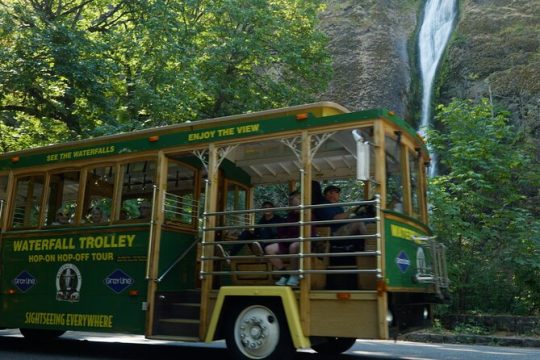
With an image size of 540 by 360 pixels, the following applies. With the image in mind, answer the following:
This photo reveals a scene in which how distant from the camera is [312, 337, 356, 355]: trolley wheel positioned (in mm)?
8477

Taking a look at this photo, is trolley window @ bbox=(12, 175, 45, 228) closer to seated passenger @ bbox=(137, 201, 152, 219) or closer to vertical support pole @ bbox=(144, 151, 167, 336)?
seated passenger @ bbox=(137, 201, 152, 219)

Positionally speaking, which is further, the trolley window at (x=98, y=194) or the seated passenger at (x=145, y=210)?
the trolley window at (x=98, y=194)

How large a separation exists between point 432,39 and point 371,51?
13.1 ft

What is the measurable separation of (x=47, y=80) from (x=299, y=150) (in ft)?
34.0

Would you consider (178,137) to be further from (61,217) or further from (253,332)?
(253,332)

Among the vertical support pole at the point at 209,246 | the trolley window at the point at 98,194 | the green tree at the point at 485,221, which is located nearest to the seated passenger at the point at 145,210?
the trolley window at the point at 98,194

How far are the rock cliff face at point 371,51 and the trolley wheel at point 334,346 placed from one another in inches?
892

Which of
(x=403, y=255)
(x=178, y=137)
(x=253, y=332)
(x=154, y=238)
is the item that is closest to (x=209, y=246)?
(x=154, y=238)

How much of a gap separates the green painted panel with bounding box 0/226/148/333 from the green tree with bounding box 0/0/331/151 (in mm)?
6306

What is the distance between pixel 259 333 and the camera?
6.69m

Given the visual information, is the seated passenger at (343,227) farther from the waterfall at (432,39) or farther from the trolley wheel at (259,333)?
the waterfall at (432,39)

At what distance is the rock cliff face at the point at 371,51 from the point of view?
30.9m

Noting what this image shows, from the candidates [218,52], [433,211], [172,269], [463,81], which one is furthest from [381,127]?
[463,81]

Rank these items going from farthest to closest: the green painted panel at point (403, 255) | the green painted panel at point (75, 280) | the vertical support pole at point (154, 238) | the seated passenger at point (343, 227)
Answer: the green painted panel at point (75, 280) → the vertical support pole at point (154, 238) → the seated passenger at point (343, 227) → the green painted panel at point (403, 255)
